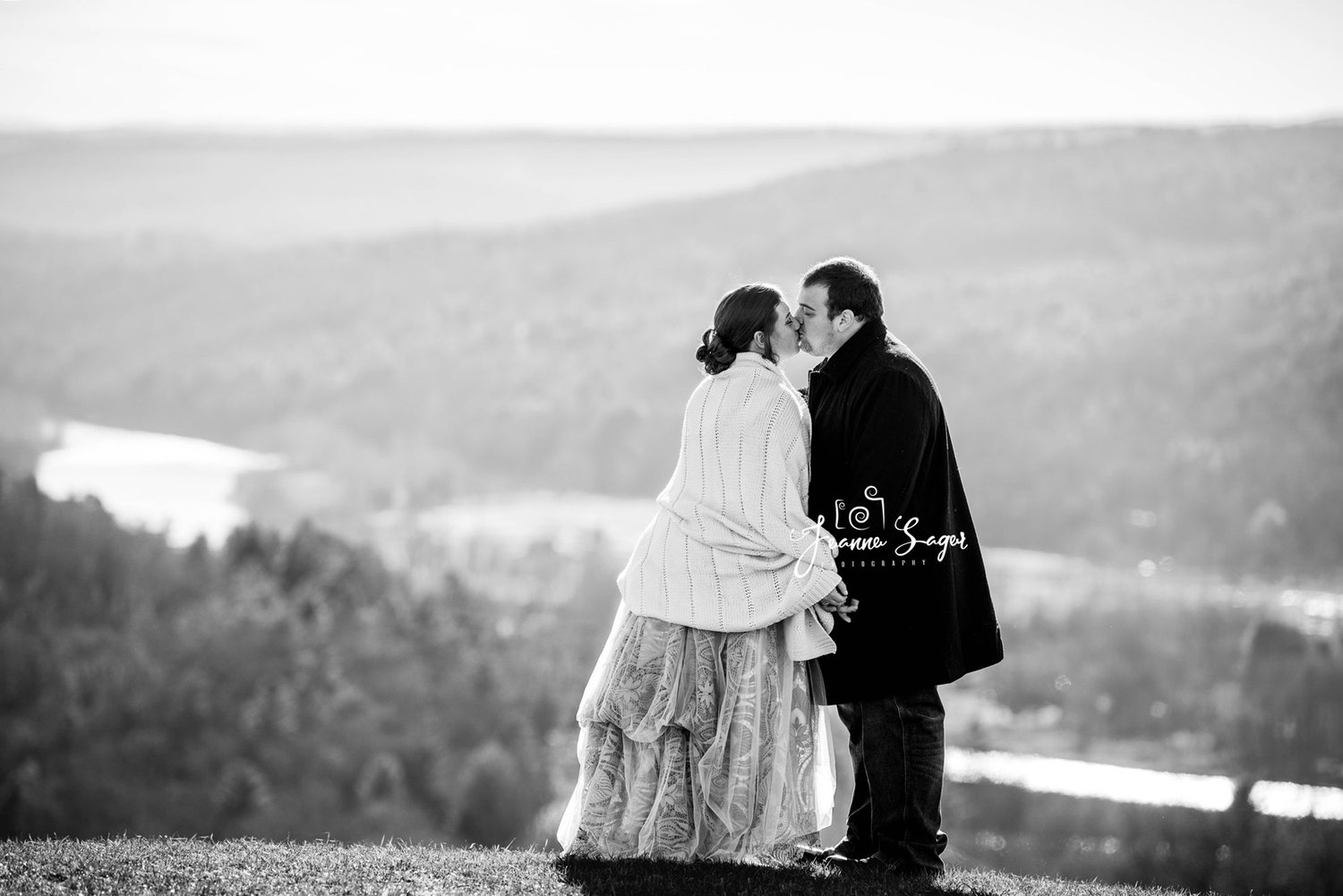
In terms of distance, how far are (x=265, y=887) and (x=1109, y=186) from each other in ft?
483

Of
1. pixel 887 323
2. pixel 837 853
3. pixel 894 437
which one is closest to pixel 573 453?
pixel 887 323

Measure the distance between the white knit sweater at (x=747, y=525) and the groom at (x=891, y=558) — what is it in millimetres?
162

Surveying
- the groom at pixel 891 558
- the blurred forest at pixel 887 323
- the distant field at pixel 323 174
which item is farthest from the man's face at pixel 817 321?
the distant field at pixel 323 174

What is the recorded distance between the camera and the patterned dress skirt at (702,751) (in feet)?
20.4

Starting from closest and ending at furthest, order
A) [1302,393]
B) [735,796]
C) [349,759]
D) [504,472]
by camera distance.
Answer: [735,796], [349,759], [1302,393], [504,472]

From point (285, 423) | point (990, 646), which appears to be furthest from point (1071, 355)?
point (990, 646)

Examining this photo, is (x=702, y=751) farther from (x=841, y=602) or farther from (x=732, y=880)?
(x=841, y=602)

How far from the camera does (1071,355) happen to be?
134375mm

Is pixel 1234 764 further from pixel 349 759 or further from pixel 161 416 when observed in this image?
pixel 161 416

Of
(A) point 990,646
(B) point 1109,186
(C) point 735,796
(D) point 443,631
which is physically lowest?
(D) point 443,631

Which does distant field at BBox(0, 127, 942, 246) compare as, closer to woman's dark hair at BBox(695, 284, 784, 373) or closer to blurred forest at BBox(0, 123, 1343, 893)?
blurred forest at BBox(0, 123, 1343, 893)

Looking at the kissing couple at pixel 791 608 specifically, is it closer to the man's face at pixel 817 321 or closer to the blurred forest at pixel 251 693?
the man's face at pixel 817 321

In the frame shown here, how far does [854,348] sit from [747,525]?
1.04 metres

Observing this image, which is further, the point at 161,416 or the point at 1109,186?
the point at 161,416
